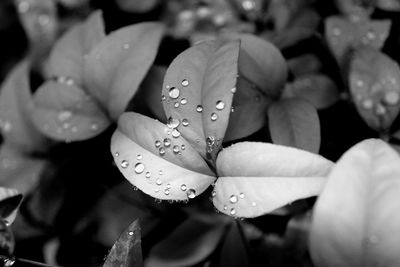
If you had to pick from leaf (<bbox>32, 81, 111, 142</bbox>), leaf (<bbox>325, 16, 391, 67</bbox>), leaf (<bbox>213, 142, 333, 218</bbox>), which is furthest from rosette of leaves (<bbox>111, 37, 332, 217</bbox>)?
leaf (<bbox>325, 16, 391, 67</bbox>)

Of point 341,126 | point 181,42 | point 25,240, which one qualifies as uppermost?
point 181,42

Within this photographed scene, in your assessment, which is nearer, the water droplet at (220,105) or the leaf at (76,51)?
the water droplet at (220,105)

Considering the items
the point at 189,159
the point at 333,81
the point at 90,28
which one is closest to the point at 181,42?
the point at 90,28

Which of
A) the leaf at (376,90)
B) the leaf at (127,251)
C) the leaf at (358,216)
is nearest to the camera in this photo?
the leaf at (358,216)

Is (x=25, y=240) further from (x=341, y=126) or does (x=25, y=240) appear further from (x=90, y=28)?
(x=341, y=126)

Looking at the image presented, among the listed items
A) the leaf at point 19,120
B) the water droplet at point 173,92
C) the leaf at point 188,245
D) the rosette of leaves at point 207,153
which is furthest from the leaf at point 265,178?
the leaf at point 19,120

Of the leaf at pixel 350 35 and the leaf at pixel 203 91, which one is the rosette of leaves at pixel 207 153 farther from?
the leaf at pixel 350 35

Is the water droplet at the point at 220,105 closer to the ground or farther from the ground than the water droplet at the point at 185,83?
closer to the ground
